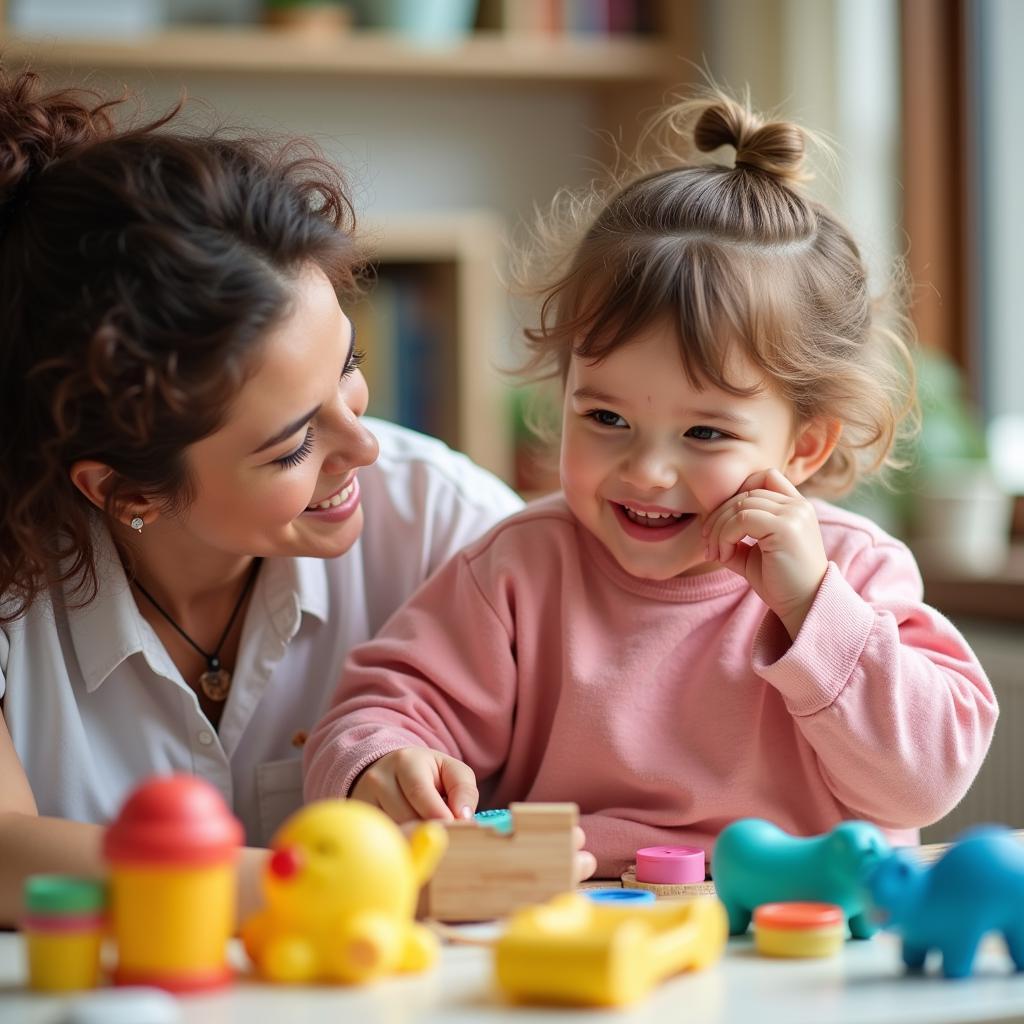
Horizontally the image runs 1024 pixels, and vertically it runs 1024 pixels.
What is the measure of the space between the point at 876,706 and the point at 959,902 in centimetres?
33

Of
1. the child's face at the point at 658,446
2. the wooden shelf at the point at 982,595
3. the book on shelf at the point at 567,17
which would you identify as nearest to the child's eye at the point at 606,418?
the child's face at the point at 658,446

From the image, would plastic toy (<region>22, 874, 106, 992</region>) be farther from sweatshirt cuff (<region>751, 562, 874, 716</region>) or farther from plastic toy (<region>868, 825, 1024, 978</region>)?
sweatshirt cuff (<region>751, 562, 874, 716</region>)

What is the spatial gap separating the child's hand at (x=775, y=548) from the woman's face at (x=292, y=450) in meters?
0.31

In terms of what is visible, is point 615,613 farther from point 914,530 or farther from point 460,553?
point 914,530

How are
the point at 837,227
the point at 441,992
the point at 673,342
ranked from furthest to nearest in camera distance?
the point at 837,227, the point at 673,342, the point at 441,992

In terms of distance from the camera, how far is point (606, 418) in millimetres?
1283

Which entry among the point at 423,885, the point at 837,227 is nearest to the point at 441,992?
the point at 423,885

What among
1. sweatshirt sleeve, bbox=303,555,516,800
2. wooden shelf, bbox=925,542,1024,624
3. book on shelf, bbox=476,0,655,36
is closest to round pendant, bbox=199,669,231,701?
sweatshirt sleeve, bbox=303,555,516,800

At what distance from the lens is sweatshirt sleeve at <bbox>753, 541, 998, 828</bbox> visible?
45.0 inches

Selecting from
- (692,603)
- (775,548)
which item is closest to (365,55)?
(692,603)

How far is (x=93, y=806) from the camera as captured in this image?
138 centimetres

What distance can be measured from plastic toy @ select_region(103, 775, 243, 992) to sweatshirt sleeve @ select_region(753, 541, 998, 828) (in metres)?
0.51

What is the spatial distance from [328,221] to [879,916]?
2.46 feet

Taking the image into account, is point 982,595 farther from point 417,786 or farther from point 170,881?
point 170,881
